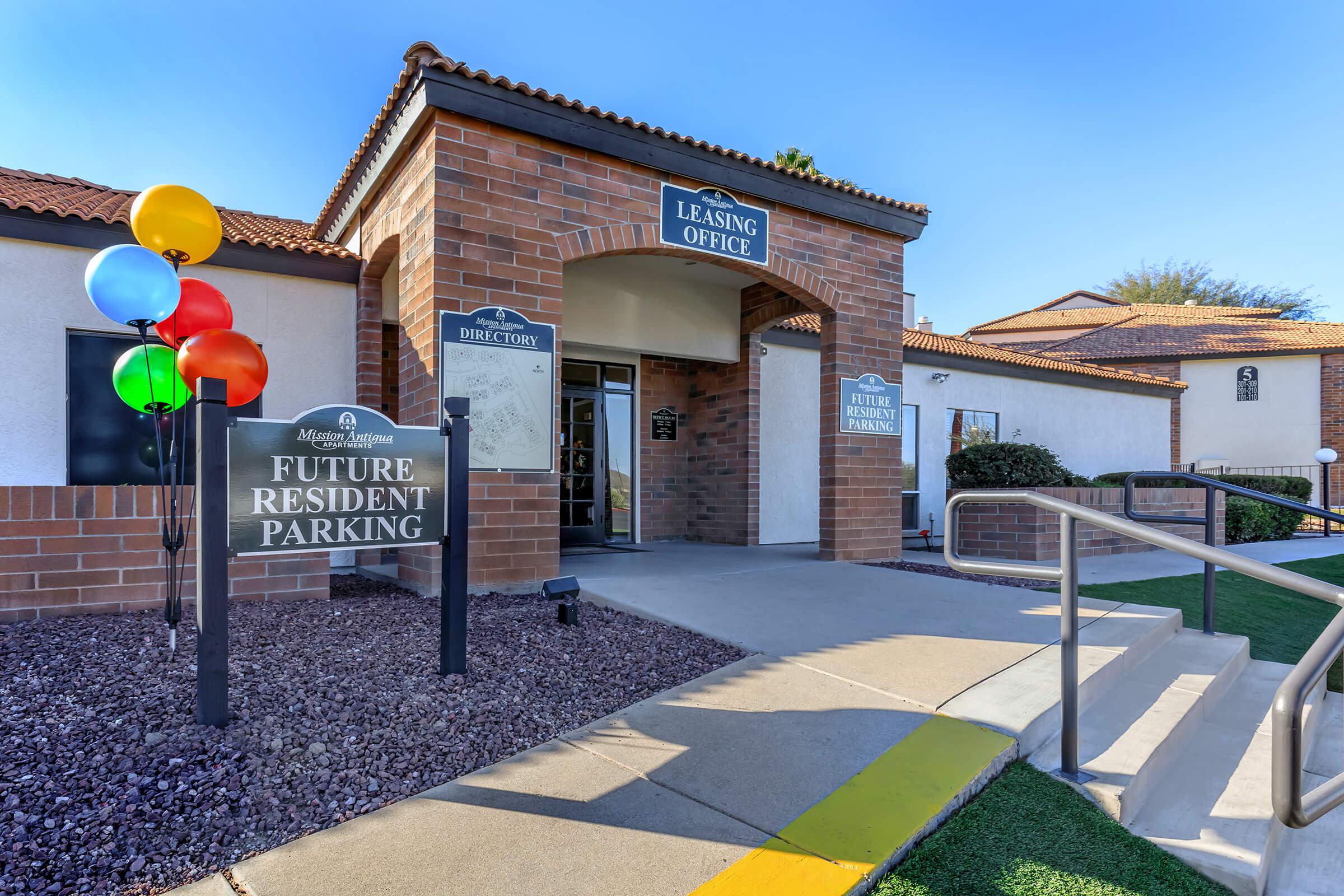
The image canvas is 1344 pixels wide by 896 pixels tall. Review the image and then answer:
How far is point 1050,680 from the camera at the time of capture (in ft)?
12.8

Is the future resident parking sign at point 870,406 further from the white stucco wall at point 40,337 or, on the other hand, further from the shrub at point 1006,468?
the white stucco wall at point 40,337

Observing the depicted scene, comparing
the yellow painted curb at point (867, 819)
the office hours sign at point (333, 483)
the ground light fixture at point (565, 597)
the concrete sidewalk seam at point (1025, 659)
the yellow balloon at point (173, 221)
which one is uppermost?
the yellow balloon at point (173, 221)

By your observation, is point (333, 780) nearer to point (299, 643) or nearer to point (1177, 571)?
point (299, 643)

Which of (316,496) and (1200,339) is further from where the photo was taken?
(1200,339)

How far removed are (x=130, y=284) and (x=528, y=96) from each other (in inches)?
A: 139

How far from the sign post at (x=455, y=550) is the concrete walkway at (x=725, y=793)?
91 centimetres

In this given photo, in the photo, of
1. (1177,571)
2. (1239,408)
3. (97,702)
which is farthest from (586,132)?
(1239,408)

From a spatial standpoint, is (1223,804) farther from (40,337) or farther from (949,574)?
(40,337)

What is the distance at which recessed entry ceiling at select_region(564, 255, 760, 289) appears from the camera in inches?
354

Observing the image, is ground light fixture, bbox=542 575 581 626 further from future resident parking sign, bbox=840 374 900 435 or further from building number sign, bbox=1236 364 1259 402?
building number sign, bbox=1236 364 1259 402

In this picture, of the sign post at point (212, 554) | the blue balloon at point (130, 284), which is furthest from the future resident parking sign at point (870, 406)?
the sign post at point (212, 554)

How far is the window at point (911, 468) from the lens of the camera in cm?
1277

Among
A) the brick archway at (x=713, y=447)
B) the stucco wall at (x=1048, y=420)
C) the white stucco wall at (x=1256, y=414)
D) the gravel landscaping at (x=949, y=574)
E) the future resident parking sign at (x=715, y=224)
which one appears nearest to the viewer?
the future resident parking sign at (x=715, y=224)

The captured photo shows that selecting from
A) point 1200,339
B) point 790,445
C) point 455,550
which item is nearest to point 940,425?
point 790,445
